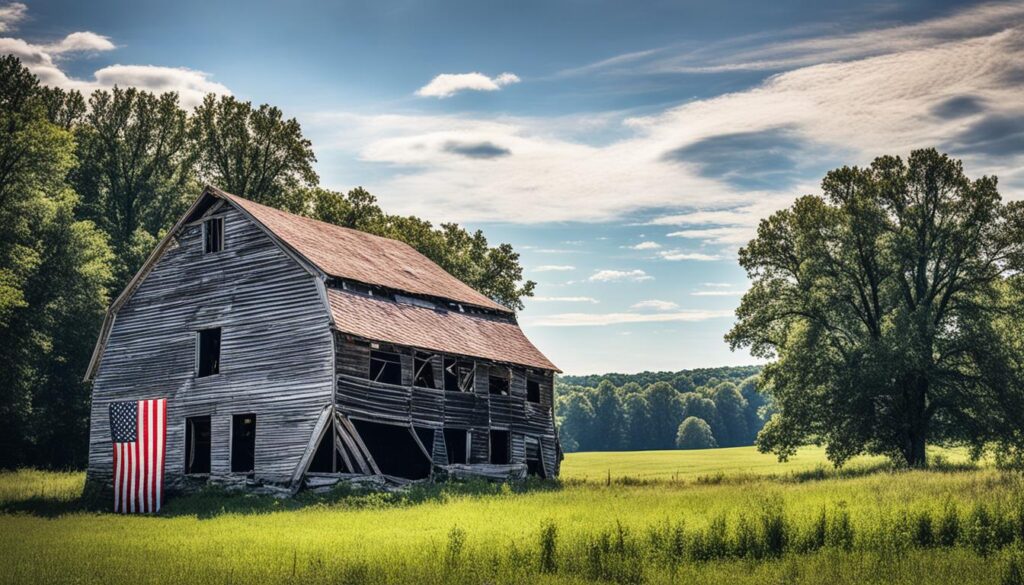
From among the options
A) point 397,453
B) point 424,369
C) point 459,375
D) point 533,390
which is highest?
point 424,369

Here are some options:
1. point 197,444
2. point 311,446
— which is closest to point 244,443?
point 197,444

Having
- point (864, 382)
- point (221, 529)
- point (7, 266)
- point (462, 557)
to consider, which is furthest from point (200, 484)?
point (864, 382)

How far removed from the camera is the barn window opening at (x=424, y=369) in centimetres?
3572

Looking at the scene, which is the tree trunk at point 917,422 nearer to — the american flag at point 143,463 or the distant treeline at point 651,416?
the american flag at point 143,463

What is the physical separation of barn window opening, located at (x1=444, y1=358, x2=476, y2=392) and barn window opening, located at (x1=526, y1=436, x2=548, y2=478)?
4.56 meters

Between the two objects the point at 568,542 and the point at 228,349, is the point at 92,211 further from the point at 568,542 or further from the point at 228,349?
the point at 568,542

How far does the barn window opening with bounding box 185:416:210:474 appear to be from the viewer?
3472 cm

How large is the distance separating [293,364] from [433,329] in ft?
21.2

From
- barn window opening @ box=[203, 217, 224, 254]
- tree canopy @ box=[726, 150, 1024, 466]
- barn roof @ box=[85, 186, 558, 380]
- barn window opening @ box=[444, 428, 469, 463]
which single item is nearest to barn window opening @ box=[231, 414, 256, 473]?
barn roof @ box=[85, 186, 558, 380]

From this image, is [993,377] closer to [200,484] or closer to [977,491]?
[977,491]

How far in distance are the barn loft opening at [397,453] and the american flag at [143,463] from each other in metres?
9.15

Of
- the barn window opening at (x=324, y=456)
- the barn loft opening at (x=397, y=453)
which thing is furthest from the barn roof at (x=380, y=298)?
the barn loft opening at (x=397, y=453)

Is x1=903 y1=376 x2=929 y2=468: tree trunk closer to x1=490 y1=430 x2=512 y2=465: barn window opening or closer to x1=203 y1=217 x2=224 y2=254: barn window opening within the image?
x1=490 y1=430 x2=512 y2=465: barn window opening

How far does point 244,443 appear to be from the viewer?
34594 millimetres
